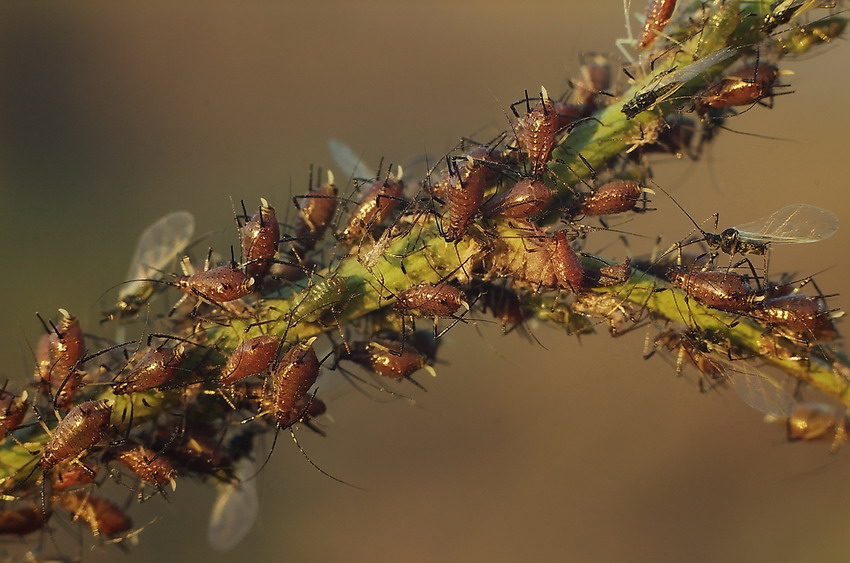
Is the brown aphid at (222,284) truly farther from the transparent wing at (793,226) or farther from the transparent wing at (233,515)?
the transparent wing at (793,226)

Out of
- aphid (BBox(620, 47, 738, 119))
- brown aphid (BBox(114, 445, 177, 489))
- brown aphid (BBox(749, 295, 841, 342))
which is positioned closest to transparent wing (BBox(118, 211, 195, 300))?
brown aphid (BBox(114, 445, 177, 489))

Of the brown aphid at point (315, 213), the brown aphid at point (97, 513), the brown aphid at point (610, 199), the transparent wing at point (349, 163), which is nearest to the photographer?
the brown aphid at point (610, 199)

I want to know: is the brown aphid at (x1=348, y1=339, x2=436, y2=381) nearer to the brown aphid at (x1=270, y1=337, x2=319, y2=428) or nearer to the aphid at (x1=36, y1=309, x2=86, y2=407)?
the brown aphid at (x1=270, y1=337, x2=319, y2=428)

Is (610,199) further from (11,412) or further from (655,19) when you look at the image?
(11,412)

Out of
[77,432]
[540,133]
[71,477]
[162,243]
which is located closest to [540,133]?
[540,133]

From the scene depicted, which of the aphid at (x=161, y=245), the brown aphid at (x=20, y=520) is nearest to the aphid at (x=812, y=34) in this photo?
the aphid at (x=161, y=245)

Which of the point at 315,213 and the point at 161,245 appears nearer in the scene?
the point at 315,213

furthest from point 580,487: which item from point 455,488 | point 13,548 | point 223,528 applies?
point 13,548
